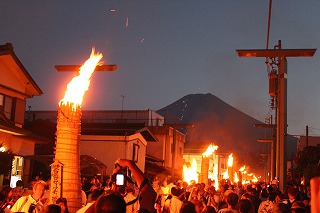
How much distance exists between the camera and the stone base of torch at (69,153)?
34.6 ft

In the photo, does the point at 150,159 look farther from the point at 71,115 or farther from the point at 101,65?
the point at 71,115

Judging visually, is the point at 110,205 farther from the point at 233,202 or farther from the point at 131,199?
the point at 131,199

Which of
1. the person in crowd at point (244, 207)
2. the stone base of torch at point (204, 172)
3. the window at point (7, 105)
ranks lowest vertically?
the person in crowd at point (244, 207)

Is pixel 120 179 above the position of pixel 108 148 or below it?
below

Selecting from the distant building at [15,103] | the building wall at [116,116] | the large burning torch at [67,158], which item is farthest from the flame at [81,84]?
the building wall at [116,116]

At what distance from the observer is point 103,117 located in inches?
2304

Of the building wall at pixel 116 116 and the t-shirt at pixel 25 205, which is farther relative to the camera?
the building wall at pixel 116 116

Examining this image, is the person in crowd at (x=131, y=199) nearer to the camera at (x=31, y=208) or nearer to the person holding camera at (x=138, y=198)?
the camera at (x=31, y=208)

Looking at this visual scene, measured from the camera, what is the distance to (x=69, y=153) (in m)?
Answer: 10.6

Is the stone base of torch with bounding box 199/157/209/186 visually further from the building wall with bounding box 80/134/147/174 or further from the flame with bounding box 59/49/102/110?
the flame with bounding box 59/49/102/110

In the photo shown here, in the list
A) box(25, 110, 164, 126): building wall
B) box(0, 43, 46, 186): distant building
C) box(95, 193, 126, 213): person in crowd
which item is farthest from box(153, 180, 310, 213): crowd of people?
box(25, 110, 164, 126): building wall

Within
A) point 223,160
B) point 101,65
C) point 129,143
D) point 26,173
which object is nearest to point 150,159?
point 129,143

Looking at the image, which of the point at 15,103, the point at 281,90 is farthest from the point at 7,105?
the point at 281,90

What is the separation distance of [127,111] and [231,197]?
47.4m
